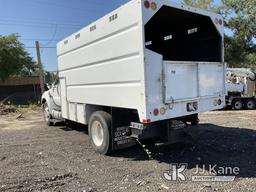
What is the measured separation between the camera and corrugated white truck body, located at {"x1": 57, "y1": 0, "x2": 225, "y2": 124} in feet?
17.3

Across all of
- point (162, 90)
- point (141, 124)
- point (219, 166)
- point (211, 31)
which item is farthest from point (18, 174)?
point (211, 31)

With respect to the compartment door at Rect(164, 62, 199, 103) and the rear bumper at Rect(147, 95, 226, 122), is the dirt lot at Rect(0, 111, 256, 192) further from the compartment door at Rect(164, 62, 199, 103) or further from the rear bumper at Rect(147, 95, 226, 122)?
the compartment door at Rect(164, 62, 199, 103)

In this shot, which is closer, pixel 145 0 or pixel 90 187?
pixel 90 187

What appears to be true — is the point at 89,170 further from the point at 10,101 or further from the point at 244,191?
the point at 10,101

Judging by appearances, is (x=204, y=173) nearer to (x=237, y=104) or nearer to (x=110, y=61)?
(x=110, y=61)

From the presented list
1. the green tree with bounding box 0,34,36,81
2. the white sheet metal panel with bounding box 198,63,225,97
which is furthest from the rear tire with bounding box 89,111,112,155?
the green tree with bounding box 0,34,36,81

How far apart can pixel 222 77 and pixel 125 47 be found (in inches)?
100

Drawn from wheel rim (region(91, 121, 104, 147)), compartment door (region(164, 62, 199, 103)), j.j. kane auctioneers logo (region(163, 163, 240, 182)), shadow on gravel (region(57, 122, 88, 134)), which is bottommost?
j.j. kane auctioneers logo (region(163, 163, 240, 182))

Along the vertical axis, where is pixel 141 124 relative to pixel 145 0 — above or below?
below

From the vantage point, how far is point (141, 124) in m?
5.61

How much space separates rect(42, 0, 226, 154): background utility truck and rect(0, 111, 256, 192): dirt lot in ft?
1.82

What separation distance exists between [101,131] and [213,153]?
2.59 metres

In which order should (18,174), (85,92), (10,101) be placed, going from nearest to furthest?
1. (18,174)
2. (85,92)
3. (10,101)

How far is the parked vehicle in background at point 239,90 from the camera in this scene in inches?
727
